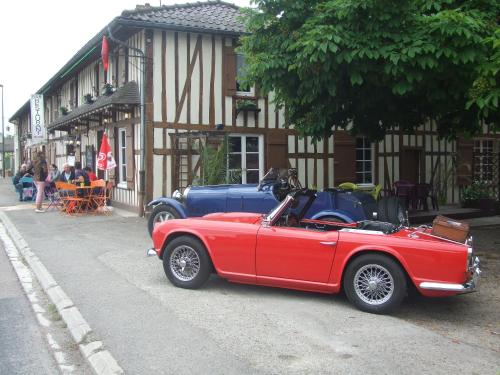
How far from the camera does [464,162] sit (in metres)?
18.6

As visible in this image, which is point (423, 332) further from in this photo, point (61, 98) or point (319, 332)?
point (61, 98)

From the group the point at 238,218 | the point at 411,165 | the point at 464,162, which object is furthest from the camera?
the point at 464,162

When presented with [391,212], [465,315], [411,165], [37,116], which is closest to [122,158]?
[411,165]

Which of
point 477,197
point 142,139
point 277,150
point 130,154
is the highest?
point 142,139

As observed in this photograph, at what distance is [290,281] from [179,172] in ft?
28.6

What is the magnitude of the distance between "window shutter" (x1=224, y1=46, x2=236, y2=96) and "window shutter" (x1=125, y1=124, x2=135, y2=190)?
288cm

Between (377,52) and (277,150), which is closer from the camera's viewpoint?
(377,52)

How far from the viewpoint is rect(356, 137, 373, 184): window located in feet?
57.4

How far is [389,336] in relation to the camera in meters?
5.06

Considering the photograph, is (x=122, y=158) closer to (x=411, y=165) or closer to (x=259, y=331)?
(x=411, y=165)

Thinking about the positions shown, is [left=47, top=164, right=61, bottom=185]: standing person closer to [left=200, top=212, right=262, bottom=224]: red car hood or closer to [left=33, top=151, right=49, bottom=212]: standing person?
[left=33, top=151, right=49, bottom=212]: standing person

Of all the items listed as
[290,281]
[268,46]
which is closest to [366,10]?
[268,46]

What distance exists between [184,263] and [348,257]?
2.05m

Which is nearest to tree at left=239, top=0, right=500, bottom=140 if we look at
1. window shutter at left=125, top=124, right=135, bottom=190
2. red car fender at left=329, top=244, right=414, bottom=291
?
red car fender at left=329, top=244, right=414, bottom=291
